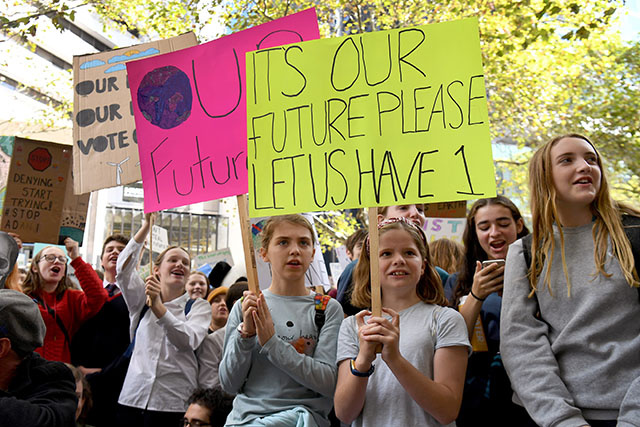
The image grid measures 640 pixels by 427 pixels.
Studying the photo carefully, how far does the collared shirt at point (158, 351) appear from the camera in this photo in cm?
385

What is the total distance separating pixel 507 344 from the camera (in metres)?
2.36

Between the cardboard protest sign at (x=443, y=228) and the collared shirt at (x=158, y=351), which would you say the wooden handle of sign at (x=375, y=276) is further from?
the cardboard protest sign at (x=443, y=228)

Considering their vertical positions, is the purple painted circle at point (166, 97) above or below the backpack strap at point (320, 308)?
above

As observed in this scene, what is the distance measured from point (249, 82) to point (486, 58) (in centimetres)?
963

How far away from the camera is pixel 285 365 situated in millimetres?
2490

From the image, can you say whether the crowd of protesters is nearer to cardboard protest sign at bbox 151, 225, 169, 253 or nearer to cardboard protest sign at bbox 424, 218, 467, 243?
cardboard protest sign at bbox 424, 218, 467, 243

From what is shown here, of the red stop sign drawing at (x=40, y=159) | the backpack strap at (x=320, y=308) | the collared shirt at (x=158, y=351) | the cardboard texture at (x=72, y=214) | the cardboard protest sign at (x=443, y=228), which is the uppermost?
the red stop sign drawing at (x=40, y=159)

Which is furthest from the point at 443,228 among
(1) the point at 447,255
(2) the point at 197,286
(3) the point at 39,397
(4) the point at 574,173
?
(3) the point at 39,397

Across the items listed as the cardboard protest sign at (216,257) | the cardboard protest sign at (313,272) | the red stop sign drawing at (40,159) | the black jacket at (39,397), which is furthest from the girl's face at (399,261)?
the cardboard protest sign at (216,257)

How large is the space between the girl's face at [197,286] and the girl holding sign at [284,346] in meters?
3.06

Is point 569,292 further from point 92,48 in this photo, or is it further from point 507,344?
point 92,48

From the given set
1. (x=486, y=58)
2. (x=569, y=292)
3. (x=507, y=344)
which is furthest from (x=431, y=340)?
(x=486, y=58)

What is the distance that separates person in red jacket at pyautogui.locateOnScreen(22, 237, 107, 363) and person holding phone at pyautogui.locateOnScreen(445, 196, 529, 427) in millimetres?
2825

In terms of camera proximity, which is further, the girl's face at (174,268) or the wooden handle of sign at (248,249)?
the girl's face at (174,268)
